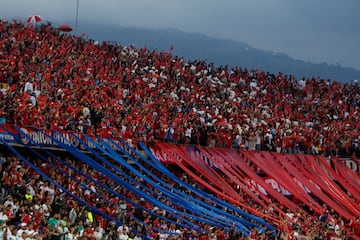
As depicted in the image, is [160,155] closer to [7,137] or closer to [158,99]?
[158,99]

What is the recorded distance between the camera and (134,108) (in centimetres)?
2805

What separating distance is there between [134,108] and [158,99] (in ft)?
8.75

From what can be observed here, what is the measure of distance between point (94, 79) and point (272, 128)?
8.22 m

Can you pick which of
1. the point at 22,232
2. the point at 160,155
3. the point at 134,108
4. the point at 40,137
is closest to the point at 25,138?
the point at 40,137

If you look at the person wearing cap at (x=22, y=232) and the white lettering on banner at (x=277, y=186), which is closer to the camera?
the person wearing cap at (x=22, y=232)

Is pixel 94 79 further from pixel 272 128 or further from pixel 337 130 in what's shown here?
pixel 337 130

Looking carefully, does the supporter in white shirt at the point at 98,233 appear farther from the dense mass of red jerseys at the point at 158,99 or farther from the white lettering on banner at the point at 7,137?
the dense mass of red jerseys at the point at 158,99

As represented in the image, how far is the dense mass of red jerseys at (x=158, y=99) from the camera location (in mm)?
25641

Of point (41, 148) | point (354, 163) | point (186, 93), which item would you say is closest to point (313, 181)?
point (354, 163)

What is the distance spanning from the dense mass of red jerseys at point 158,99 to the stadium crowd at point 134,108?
0.16ft

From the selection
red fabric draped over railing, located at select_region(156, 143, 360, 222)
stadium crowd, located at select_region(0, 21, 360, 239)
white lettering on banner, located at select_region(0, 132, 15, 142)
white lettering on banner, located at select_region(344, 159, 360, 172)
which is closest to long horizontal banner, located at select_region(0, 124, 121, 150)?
white lettering on banner, located at select_region(0, 132, 15, 142)

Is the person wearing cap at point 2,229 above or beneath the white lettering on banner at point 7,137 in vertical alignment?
beneath

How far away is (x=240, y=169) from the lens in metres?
29.1

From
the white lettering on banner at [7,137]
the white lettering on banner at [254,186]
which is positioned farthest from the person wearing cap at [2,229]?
the white lettering on banner at [254,186]
